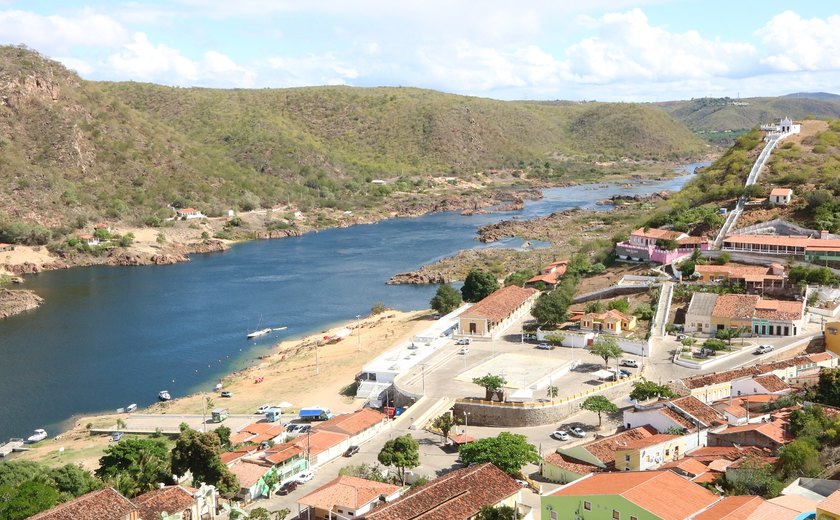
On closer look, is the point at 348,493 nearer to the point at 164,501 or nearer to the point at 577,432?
the point at 164,501

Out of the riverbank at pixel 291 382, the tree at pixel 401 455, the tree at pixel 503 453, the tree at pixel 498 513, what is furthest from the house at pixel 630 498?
the riverbank at pixel 291 382

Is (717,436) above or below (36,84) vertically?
below

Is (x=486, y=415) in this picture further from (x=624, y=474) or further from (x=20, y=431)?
(x=20, y=431)

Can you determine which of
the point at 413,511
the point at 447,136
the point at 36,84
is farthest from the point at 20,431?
the point at 447,136

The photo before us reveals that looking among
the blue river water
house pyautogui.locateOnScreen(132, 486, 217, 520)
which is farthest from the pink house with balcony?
house pyautogui.locateOnScreen(132, 486, 217, 520)

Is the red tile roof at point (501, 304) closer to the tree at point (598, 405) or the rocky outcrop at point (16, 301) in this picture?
the tree at point (598, 405)

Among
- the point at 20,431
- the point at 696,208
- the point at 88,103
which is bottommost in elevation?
the point at 20,431

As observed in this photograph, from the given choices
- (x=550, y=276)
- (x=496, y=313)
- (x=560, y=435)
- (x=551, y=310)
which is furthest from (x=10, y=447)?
(x=550, y=276)
